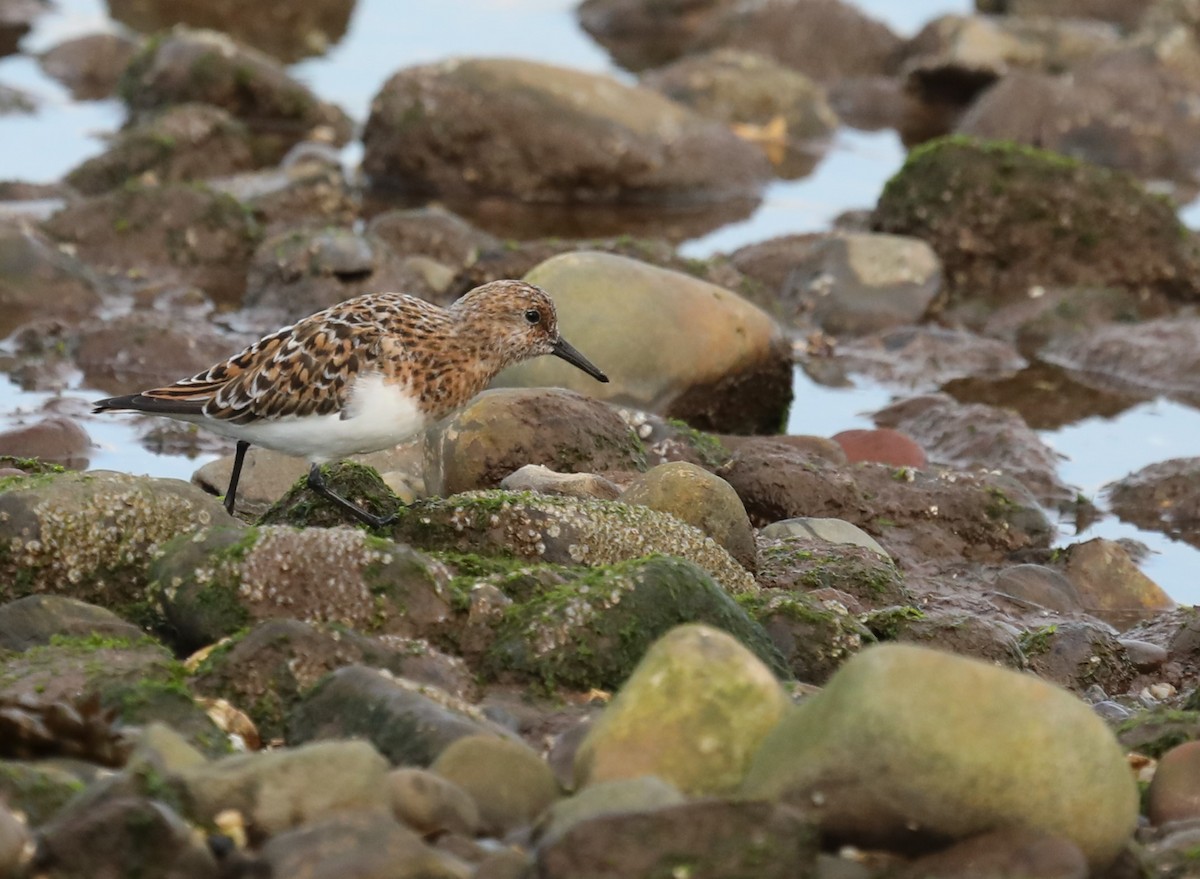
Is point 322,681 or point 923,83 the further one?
point 923,83

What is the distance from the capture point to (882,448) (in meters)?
9.98

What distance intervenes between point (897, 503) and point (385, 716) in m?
4.90

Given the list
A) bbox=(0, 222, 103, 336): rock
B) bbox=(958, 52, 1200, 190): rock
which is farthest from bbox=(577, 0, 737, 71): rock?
bbox=(0, 222, 103, 336): rock

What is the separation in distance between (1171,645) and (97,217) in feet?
30.1

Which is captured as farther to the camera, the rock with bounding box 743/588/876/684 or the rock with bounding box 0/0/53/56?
the rock with bounding box 0/0/53/56

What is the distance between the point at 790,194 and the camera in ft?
59.7

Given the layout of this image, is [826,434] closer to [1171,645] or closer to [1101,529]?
[1101,529]

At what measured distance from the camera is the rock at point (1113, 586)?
841cm

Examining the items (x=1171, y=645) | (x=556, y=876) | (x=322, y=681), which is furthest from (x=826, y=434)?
(x=556, y=876)

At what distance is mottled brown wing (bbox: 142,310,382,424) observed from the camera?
22.2 ft

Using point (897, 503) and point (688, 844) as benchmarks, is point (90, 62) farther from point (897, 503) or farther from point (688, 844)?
point (688, 844)

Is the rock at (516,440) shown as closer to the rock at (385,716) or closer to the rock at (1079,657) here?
the rock at (1079,657)

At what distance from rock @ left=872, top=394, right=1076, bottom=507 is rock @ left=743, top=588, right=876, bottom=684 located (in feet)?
13.5

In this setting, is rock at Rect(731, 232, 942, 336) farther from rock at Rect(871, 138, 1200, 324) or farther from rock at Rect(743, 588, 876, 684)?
rock at Rect(743, 588, 876, 684)
